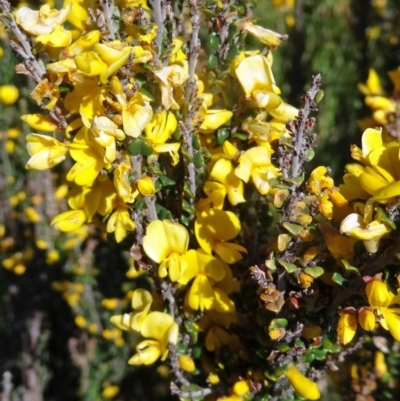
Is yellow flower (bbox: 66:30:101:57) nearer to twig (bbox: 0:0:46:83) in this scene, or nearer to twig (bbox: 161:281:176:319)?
twig (bbox: 0:0:46:83)

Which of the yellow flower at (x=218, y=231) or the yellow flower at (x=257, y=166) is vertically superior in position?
the yellow flower at (x=257, y=166)

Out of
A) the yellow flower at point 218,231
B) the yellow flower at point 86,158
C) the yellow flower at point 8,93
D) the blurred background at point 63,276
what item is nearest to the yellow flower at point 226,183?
the yellow flower at point 218,231

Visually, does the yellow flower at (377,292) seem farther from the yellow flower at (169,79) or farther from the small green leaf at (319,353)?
the yellow flower at (169,79)

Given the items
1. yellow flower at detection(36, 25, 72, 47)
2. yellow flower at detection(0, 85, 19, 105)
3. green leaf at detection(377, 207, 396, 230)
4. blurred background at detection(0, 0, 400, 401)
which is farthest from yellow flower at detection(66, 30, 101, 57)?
yellow flower at detection(0, 85, 19, 105)

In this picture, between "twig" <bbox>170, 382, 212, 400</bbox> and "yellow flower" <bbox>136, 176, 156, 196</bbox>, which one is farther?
"twig" <bbox>170, 382, 212, 400</bbox>

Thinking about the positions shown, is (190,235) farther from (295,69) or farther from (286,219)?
(295,69)

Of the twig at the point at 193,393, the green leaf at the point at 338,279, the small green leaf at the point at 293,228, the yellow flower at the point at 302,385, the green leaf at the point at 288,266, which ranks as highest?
the small green leaf at the point at 293,228

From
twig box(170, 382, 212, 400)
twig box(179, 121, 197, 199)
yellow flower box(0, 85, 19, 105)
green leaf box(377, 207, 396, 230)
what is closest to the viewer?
green leaf box(377, 207, 396, 230)
